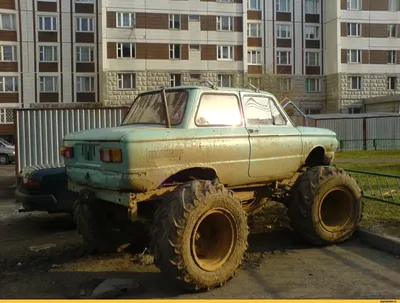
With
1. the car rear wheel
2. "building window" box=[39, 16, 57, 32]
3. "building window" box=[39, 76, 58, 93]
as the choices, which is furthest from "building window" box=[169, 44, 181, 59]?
the car rear wheel

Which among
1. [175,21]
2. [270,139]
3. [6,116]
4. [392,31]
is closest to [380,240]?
[270,139]

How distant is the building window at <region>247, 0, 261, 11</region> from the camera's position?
41.2 metres

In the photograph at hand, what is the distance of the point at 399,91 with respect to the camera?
42562 mm

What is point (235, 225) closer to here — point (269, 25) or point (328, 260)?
point (328, 260)

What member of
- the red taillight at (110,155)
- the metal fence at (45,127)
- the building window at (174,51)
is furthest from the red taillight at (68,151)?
the building window at (174,51)

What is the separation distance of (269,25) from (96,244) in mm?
40148

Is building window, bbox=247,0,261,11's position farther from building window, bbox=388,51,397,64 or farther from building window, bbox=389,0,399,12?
building window, bbox=388,51,397,64

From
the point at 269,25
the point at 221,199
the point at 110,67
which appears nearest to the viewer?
the point at 221,199

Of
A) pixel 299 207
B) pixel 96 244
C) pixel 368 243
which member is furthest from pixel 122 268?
pixel 368 243

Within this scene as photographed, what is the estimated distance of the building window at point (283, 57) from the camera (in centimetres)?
4219

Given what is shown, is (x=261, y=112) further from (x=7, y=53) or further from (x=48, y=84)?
(x=7, y=53)

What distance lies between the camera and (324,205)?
20.8 feet

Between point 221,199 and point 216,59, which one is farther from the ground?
point 216,59

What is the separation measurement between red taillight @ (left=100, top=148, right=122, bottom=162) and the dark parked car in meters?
3.58
